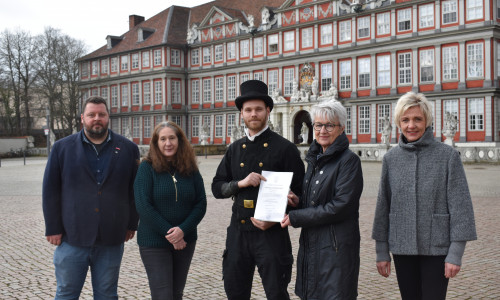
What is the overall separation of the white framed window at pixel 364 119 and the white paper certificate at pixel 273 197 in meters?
36.7

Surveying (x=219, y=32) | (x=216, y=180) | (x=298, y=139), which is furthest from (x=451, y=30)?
(x=216, y=180)

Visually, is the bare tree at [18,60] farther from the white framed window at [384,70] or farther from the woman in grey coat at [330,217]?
the woman in grey coat at [330,217]

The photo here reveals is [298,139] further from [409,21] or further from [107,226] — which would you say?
[107,226]

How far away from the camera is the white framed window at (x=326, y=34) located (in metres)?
41.4

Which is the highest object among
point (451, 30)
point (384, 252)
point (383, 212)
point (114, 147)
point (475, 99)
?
point (451, 30)

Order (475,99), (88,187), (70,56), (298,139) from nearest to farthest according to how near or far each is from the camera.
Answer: (88,187), (475,99), (298,139), (70,56)

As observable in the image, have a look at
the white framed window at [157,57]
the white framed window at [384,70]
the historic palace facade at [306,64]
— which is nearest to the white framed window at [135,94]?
the historic palace facade at [306,64]

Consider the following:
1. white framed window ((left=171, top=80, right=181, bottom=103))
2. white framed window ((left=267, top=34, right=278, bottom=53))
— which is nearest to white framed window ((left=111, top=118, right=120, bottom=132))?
white framed window ((left=171, top=80, right=181, bottom=103))

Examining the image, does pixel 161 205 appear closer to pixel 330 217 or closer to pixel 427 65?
pixel 330 217

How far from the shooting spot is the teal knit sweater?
13.9 ft

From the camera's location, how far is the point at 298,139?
149 ft

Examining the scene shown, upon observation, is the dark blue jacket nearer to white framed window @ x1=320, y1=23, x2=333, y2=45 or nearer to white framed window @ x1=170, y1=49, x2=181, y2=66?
white framed window @ x1=320, y1=23, x2=333, y2=45

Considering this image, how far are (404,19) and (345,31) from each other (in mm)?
4620

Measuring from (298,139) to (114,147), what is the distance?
4122 centimetres
